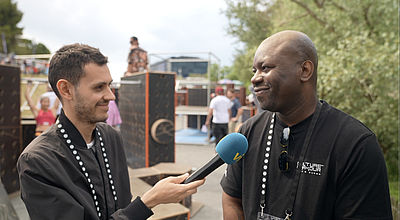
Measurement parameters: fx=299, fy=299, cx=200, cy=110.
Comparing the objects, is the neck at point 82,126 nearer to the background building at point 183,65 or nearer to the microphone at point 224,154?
the microphone at point 224,154

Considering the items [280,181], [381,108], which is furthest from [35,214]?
[381,108]

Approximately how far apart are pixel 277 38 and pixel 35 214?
1.49 m

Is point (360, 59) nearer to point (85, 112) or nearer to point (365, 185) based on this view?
point (365, 185)

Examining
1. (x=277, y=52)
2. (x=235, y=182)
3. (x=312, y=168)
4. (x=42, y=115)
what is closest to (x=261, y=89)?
(x=277, y=52)

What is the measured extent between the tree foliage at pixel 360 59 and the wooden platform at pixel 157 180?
3644mm

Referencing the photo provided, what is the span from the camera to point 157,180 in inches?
186

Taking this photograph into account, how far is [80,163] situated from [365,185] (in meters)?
1.45

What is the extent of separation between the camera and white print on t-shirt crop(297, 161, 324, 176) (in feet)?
4.80

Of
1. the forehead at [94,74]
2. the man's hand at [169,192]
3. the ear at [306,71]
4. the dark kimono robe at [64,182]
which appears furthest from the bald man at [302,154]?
the forehead at [94,74]

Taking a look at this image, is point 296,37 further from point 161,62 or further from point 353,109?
point 161,62

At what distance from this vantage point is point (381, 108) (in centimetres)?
594

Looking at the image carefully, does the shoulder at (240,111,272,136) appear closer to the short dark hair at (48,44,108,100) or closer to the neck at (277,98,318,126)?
the neck at (277,98,318,126)

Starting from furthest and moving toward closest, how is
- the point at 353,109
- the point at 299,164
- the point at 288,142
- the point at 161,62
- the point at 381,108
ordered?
the point at 161,62, the point at 353,109, the point at 381,108, the point at 288,142, the point at 299,164

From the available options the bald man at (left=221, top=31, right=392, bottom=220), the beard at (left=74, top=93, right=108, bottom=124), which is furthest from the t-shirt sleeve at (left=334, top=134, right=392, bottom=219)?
the beard at (left=74, top=93, right=108, bottom=124)
